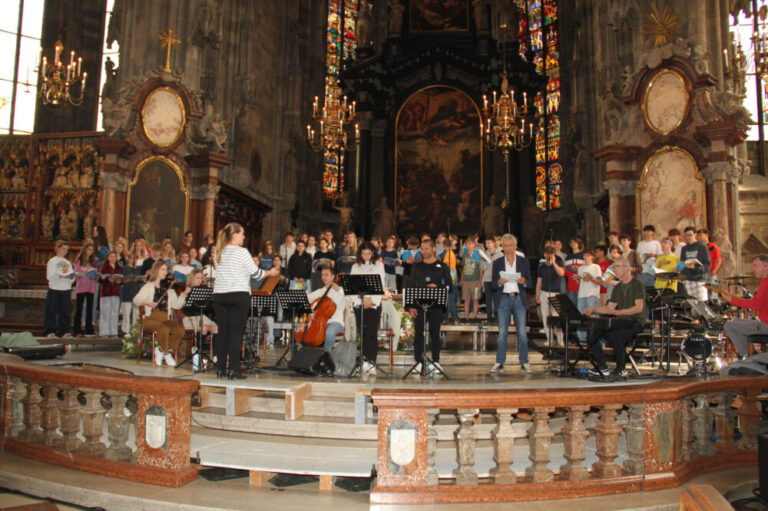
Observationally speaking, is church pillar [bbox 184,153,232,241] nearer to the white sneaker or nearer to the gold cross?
the gold cross

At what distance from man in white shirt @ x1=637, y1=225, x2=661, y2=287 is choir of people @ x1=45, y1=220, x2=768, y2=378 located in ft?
0.06

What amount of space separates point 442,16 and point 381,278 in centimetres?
2326

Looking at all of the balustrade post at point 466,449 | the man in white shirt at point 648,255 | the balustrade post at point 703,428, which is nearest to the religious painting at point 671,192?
the man in white shirt at point 648,255

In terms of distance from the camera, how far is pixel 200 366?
7.97 meters

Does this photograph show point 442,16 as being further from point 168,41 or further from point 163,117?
point 163,117

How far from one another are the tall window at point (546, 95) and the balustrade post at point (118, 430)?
935 inches

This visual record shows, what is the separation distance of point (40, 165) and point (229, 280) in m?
11.5

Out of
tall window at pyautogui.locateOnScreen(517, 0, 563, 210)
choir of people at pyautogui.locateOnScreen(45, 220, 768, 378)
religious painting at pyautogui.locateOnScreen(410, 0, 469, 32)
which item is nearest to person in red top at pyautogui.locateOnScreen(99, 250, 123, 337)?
choir of people at pyautogui.locateOnScreen(45, 220, 768, 378)

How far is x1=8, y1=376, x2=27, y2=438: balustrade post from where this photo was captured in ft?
18.5

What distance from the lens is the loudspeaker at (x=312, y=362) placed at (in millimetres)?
7457

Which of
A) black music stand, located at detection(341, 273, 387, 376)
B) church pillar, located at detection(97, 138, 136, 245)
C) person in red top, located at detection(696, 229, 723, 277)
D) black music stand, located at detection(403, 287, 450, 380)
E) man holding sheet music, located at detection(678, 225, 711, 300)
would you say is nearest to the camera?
black music stand, located at detection(341, 273, 387, 376)

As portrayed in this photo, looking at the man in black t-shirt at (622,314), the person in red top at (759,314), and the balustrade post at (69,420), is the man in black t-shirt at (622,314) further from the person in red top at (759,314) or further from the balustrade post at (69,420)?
the balustrade post at (69,420)

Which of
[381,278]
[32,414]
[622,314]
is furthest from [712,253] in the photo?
[32,414]

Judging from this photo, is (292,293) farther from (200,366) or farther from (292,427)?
(292,427)
